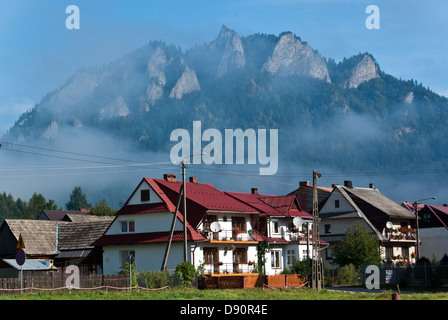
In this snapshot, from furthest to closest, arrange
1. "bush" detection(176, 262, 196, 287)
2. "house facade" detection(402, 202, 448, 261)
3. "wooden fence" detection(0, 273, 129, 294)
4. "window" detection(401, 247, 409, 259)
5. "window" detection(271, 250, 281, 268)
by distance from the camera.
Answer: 1. "house facade" detection(402, 202, 448, 261)
2. "window" detection(401, 247, 409, 259)
3. "window" detection(271, 250, 281, 268)
4. "bush" detection(176, 262, 196, 287)
5. "wooden fence" detection(0, 273, 129, 294)

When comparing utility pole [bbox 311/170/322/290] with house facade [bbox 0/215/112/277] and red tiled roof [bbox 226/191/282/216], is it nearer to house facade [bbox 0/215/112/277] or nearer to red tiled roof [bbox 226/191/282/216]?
red tiled roof [bbox 226/191/282/216]

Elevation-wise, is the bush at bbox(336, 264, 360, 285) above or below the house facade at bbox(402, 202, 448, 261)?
below

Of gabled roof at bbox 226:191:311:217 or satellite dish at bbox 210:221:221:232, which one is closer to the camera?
satellite dish at bbox 210:221:221:232

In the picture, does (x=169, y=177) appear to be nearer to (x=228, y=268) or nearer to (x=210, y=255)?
(x=210, y=255)

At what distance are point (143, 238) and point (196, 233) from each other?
567 centimetres

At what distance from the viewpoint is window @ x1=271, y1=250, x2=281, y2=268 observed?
67.4 meters

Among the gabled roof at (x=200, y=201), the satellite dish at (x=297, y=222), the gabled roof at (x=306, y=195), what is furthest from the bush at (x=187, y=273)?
the gabled roof at (x=306, y=195)

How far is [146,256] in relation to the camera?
60.7 meters

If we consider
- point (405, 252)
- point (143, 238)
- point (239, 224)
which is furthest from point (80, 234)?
point (405, 252)

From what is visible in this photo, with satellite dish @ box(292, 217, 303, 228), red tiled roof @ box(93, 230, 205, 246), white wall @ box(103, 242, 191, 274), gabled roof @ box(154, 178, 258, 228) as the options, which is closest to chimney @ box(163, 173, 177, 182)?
gabled roof @ box(154, 178, 258, 228)

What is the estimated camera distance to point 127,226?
209 feet

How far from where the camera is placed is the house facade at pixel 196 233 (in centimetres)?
5956
